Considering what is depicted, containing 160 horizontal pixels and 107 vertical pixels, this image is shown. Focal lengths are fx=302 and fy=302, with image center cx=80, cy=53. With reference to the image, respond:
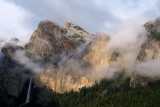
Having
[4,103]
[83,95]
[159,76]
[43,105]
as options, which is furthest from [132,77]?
[4,103]

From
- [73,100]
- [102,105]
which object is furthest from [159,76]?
[73,100]

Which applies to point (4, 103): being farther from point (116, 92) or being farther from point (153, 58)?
point (153, 58)

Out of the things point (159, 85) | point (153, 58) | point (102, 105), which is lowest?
point (102, 105)

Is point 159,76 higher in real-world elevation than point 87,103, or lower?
higher

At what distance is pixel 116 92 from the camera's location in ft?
591

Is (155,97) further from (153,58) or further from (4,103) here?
(4,103)

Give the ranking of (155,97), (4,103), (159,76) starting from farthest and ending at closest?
(4,103), (159,76), (155,97)

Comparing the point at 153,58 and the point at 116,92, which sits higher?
the point at 153,58

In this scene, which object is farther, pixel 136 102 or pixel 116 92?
pixel 116 92

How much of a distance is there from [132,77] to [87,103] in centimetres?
3458

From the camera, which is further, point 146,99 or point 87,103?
point 87,103

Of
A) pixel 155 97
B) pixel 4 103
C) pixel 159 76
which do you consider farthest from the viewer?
pixel 4 103

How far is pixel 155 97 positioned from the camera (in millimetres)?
158000

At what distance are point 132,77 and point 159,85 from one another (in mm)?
22864
